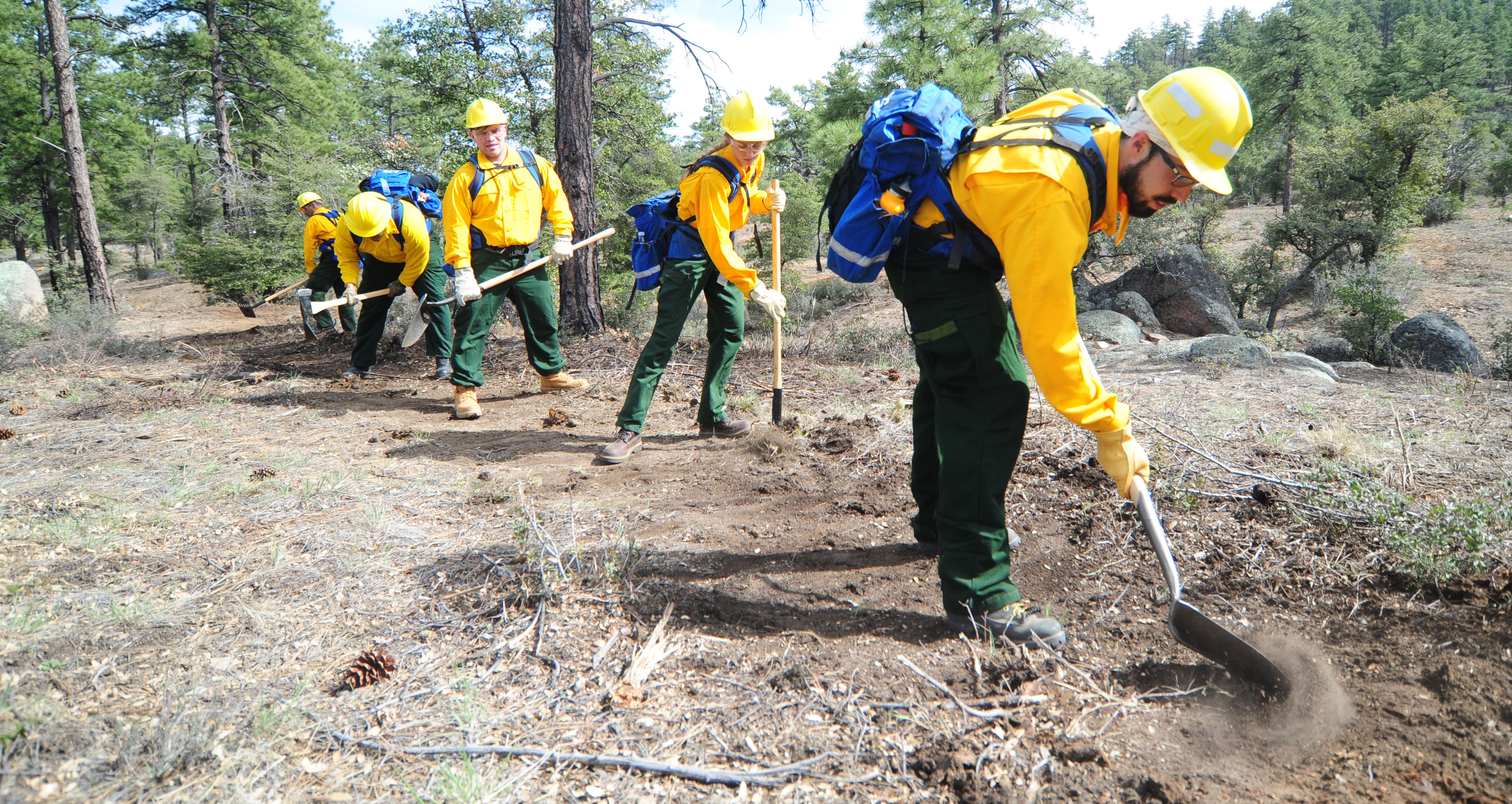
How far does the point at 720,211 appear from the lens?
4.28 meters

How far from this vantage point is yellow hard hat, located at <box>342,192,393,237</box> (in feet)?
21.0

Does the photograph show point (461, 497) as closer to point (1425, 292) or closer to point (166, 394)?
point (166, 394)

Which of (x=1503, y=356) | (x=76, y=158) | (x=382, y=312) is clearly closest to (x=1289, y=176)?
(x=1503, y=356)

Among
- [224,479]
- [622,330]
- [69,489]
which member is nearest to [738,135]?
[224,479]

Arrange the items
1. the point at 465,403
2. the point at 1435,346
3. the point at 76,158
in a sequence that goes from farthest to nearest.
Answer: the point at 76,158 < the point at 1435,346 < the point at 465,403

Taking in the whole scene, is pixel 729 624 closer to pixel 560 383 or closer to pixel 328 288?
pixel 560 383

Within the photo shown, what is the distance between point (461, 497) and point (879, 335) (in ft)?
22.1

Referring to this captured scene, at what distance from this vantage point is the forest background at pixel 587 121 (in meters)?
12.5

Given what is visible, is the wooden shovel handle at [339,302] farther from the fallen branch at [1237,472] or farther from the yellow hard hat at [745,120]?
the fallen branch at [1237,472]

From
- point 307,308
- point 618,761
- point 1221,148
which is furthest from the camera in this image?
point 307,308

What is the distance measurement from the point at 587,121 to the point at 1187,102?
638cm

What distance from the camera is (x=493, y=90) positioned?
16656 millimetres

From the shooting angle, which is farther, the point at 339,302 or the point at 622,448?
the point at 339,302

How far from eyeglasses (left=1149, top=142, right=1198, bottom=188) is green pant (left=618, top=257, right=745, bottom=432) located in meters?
2.70
